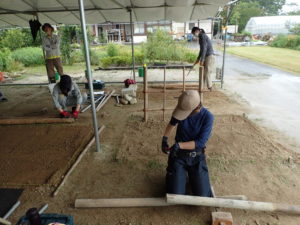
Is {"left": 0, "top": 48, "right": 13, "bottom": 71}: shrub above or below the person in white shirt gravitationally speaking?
below

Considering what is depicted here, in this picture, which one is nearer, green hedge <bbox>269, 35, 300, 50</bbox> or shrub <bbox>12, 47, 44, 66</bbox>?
shrub <bbox>12, 47, 44, 66</bbox>

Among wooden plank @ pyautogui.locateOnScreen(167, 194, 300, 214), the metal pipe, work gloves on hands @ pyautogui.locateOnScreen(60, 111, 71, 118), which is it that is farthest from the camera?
work gloves on hands @ pyautogui.locateOnScreen(60, 111, 71, 118)

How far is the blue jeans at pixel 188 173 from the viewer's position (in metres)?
2.30

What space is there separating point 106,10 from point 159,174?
5933 millimetres

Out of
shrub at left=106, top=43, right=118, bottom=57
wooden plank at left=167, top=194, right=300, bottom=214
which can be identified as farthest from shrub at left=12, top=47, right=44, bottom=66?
wooden plank at left=167, top=194, right=300, bottom=214

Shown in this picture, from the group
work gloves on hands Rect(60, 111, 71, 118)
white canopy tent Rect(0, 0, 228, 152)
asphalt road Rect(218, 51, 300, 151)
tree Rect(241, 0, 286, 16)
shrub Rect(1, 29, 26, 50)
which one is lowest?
asphalt road Rect(218, 51, 300, 151)

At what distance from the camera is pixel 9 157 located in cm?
329

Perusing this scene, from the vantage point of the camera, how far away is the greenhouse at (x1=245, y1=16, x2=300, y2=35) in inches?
1140

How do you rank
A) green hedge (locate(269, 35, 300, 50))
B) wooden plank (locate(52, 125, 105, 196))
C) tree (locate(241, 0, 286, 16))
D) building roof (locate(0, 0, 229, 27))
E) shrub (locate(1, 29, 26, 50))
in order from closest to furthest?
wooden plank (locate(52, 125, 105, 196)) → building roof (locate(0, 0, 229, 27)) → shrub (locate(1, 29, 26, 50)) → green hedge (locate(269, 35, 300, 50)) → tree (locate(241, 0, 286, 16))

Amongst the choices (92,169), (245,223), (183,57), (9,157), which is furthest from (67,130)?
(183,57)

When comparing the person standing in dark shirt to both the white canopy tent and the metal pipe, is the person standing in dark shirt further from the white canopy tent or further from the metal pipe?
the metal pipe

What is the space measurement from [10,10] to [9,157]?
5332 millimetres

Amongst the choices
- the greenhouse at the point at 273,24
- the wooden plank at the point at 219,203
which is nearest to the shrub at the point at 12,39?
the wooden plank at the point at 219,203

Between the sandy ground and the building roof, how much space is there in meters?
3.64
